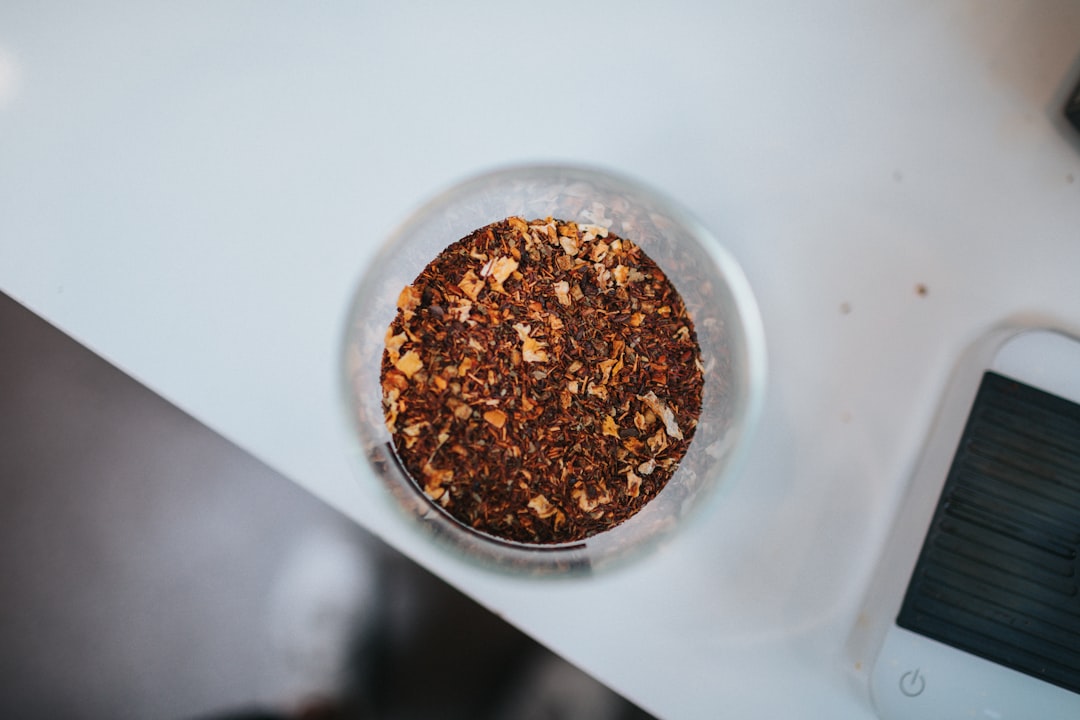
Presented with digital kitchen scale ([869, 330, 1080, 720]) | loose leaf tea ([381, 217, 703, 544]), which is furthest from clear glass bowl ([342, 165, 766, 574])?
digital kitchen scale ([869, 330, 1080, 720])

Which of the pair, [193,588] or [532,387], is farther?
[193,588]

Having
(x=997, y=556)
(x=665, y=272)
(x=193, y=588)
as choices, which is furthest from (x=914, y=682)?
(x=193, y=588)

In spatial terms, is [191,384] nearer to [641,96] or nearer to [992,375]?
[641,96]

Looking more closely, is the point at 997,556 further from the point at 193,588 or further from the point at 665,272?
the point at 193,588

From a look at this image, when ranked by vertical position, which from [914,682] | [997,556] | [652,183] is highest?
[652,183]

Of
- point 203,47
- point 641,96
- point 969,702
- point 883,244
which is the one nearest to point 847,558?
point 969,702

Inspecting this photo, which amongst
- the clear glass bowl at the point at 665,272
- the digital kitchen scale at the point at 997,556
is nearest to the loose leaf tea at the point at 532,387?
the clear glass bowl at the point at 665,272

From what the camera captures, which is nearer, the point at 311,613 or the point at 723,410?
the point at 723,410
